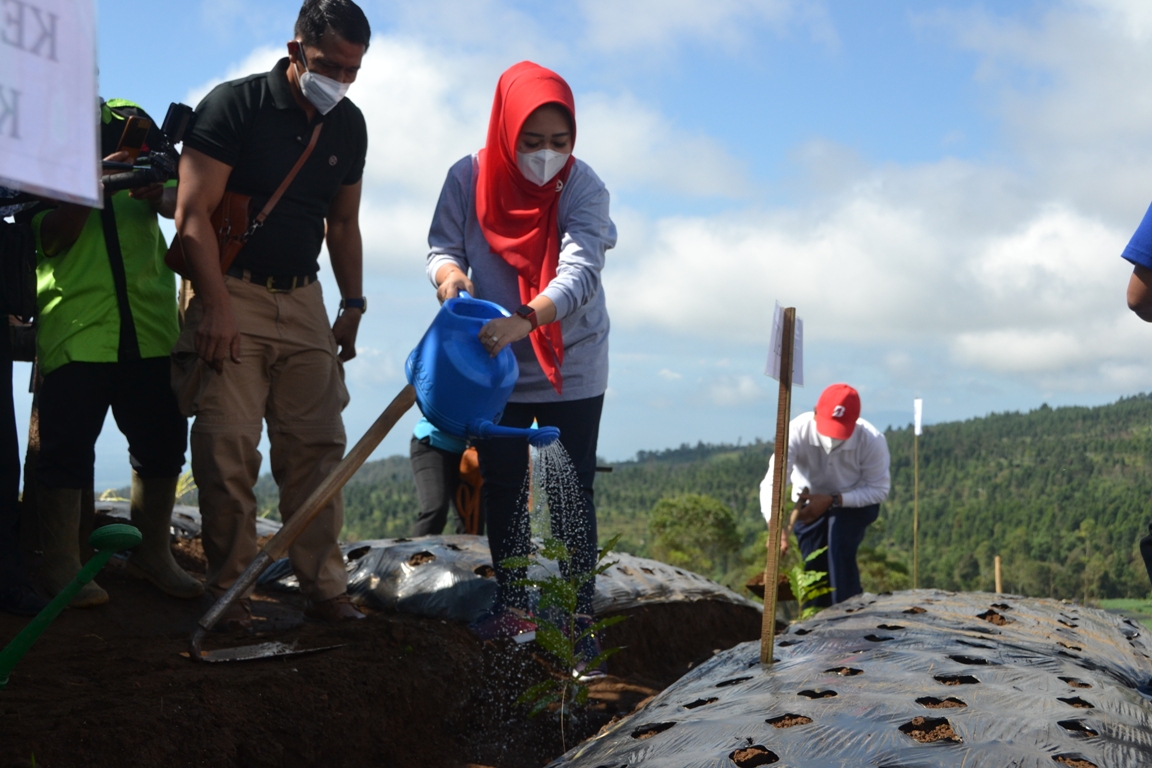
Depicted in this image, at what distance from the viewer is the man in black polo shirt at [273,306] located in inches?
117

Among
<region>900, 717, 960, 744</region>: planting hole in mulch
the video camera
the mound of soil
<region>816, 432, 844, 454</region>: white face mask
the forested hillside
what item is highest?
the video camera

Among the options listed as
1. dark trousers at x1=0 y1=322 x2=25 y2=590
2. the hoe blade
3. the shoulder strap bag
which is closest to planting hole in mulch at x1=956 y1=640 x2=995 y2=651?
the hoe blade

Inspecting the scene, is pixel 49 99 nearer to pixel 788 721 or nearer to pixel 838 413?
pixel 788 721

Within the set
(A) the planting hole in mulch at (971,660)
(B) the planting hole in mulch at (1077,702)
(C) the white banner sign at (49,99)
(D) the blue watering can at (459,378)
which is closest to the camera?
(C) the white banner sign at (49,99)

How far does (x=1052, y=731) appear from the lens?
1.76 metres

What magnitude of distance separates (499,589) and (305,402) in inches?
35.9

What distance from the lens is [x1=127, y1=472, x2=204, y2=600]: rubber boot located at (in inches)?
138

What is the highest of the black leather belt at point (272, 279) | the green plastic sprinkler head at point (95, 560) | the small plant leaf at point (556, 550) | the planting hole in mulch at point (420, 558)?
the black leather belt at point (272, 279)

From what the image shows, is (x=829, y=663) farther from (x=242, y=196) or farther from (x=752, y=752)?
(x=242, y=196)

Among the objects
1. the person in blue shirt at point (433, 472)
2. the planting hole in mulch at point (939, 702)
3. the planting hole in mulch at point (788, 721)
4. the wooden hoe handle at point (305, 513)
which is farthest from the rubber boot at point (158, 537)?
the planting hole in mulch at point (939, 702)

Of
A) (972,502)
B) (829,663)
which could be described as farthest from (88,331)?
(972,502)

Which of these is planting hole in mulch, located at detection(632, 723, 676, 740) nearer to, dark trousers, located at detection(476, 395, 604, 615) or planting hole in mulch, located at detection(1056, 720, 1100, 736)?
planting hole in mulch, located at detection(1056, 720, 1100, 736)

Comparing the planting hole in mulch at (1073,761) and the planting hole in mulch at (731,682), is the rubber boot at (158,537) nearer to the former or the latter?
the planting hole in mulch at (731,682)

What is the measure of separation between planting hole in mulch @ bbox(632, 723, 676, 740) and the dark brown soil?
200 millimetres
